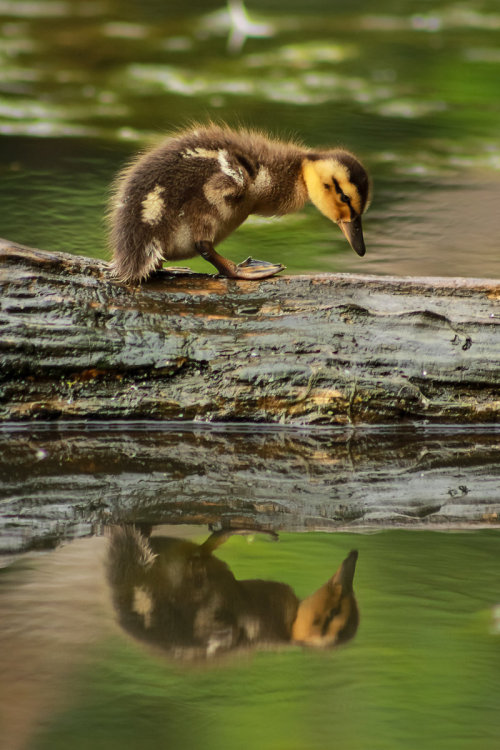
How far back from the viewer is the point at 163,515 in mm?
2271

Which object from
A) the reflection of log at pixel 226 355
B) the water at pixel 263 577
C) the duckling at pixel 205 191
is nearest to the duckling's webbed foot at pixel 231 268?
the duckling at pixel 205 191

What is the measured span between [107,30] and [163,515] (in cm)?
850

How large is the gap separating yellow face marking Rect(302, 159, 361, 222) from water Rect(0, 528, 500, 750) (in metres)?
1.94

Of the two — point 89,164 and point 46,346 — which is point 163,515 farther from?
point 89,164

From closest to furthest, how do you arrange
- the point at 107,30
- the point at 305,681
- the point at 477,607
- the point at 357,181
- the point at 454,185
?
the point at 305,681
the point at 477,607
the point at 357,181
the point at 454,185
the point at 107,30

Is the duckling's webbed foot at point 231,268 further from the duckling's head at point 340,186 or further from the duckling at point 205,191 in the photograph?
the duckling's head at point 340,186

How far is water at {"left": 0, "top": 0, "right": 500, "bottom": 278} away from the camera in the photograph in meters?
5.34

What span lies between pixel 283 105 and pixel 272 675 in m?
6.69

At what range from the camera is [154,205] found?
3.28 metres

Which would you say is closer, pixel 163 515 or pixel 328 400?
pixel 163 515

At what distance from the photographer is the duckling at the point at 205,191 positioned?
329cm

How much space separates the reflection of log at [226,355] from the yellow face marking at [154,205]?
25 centimetres

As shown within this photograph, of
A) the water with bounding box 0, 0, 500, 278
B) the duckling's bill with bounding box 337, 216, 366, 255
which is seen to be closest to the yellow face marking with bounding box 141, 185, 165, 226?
the duckling's bill with bounding box 337, 216, 366, 255

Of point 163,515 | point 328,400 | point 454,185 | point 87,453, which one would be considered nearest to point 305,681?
point 163,515
